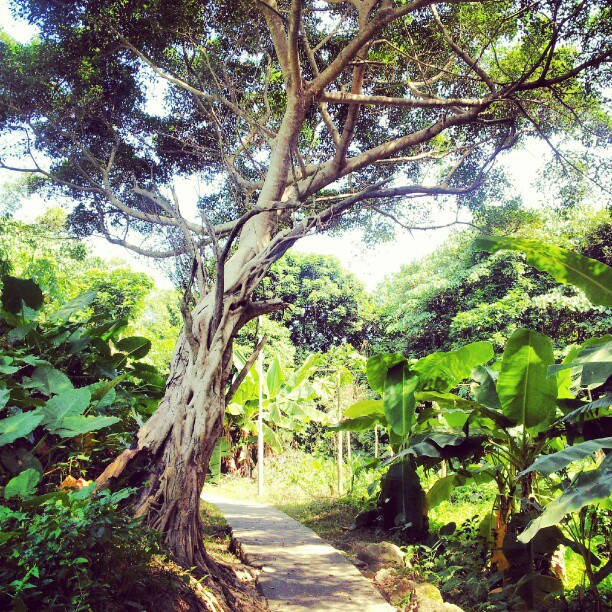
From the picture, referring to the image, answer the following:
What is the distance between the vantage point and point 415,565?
4.84 metres

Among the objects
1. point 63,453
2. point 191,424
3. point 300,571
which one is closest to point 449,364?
point 300,571

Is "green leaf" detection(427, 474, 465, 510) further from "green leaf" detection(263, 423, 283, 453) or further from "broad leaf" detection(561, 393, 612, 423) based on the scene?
"green leaf" detection(263, 423, 283, 453)

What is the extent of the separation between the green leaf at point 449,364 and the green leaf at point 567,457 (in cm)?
218

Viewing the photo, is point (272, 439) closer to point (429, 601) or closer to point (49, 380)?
point (49, 380)

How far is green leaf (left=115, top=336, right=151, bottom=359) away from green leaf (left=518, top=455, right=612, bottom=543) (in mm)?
4104

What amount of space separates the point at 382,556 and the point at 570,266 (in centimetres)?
300

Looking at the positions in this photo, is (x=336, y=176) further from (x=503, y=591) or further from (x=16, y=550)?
(x=16, y=550)

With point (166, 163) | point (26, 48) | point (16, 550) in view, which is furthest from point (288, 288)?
point (16, 550)

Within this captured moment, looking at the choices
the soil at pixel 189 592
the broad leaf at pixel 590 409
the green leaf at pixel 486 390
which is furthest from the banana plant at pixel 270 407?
the broad leaf at pixel 590 409

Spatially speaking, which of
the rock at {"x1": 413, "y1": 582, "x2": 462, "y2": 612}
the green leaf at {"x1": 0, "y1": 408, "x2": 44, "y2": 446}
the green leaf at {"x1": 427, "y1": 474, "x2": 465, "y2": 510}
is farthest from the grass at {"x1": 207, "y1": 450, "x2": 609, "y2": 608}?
the green leaf at {"x1": 0, "y1": 408, "x2": 44, "y2": 446}

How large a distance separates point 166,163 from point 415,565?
784cm

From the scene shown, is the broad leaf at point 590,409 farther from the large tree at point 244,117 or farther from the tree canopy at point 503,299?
the tree canopy at point 503,299

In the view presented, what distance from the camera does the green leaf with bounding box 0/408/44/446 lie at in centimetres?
324

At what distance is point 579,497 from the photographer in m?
2.59
